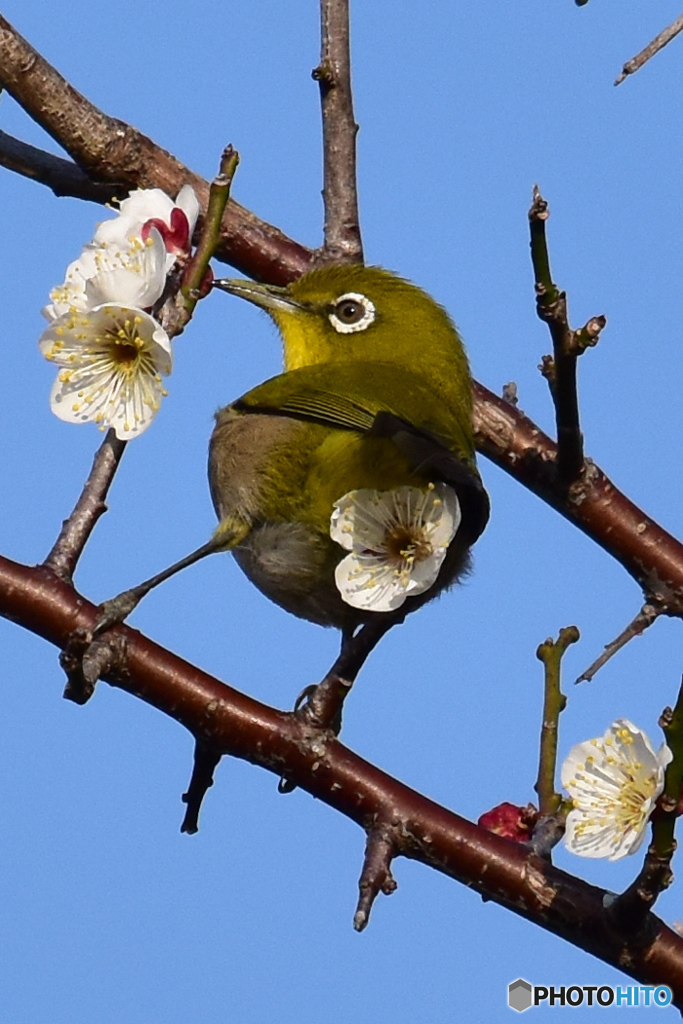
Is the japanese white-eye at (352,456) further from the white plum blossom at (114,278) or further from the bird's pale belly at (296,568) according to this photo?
the white plum blossom at (114,278)

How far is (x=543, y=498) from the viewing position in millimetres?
5059

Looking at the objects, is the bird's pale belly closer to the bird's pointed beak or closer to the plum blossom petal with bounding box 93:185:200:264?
the plum blossom petal with bounding box 93:185:200:264

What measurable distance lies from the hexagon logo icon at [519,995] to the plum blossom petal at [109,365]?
1.87m

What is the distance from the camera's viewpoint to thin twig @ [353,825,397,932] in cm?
310

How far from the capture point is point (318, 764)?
12.6ft

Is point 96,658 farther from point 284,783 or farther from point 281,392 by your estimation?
point 281,392

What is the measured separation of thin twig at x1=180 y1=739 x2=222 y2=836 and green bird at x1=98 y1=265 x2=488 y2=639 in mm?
444

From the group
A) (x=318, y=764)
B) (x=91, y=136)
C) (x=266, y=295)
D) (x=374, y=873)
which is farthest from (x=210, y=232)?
(x=266, y=295)

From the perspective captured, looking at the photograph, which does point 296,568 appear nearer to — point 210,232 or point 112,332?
point 112,332

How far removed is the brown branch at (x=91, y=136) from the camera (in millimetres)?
5219

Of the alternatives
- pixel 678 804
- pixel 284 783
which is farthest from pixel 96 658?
pixel 678 804

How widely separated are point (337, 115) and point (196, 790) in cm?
280

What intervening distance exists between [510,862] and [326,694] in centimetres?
71

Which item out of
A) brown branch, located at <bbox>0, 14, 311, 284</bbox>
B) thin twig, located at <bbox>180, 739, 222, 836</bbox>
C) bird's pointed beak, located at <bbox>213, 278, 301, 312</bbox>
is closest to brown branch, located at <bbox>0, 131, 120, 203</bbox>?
brown branch, located at <bbox>0, 14, 311, 284</bbox>
